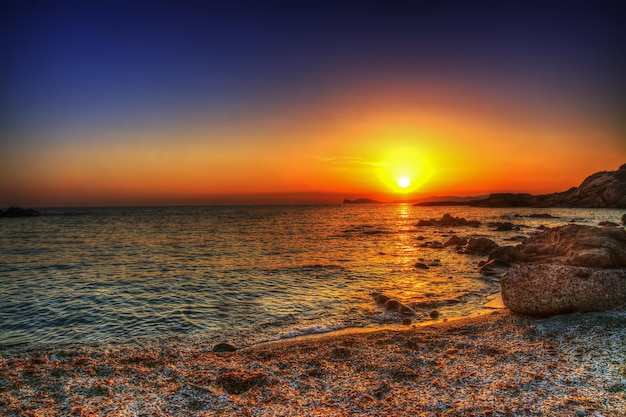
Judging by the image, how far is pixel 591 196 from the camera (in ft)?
408

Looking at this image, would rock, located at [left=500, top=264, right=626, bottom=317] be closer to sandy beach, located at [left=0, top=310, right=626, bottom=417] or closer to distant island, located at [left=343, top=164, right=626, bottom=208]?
sandy beach, located at [left=0, top=310, right=626, bottom=417]

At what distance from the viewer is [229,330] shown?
12438mm

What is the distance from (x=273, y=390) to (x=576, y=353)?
758 centimetres

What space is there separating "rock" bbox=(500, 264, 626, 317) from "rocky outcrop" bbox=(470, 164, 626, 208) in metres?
133

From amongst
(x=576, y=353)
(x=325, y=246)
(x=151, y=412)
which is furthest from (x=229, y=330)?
(x=325, y=246)

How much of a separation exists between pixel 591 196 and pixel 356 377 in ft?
510

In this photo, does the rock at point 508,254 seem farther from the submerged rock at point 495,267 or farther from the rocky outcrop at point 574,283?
the rocky outcrop at point 574,283

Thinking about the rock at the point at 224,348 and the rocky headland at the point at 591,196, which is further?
the rocky headland at the point at 591,196

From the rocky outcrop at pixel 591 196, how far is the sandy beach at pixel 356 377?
13796cm

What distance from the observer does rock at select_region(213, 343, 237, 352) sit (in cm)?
1052

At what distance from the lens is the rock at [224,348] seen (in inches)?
414

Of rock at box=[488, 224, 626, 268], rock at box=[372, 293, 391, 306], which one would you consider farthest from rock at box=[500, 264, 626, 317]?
rock at box=[372, 293, 391, 306]

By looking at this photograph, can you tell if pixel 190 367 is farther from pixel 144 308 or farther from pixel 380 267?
pixel 380 267

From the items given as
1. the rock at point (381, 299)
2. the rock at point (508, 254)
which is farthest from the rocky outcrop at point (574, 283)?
the rock at point (508, 254)
